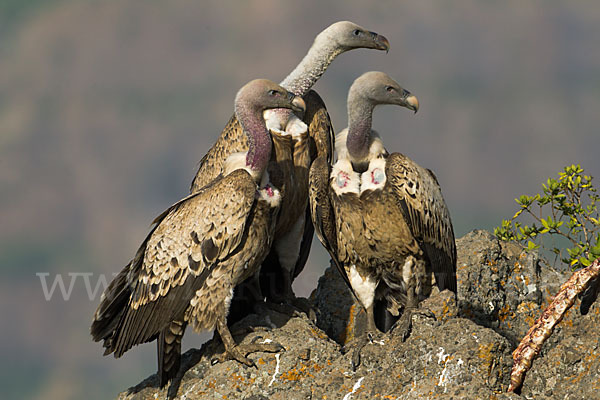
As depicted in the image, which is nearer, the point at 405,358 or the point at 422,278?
the point at 405,358

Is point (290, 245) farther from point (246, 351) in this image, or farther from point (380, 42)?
point (380, 42)

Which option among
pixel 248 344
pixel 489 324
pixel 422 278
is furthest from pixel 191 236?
pixel 489 324

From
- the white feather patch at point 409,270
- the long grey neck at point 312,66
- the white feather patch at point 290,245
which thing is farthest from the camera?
the long grey neck at point 312,66

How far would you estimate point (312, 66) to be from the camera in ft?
30.0

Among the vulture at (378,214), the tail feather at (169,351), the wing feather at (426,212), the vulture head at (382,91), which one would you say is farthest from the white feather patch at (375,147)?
the tail feather at (169,351)

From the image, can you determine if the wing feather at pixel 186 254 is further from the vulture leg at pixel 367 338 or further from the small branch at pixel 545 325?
the small branch at pixel 545 325

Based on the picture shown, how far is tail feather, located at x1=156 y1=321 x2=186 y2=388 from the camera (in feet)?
23.9

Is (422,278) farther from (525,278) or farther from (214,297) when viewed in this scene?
(214,297)

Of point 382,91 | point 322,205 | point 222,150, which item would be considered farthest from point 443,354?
point 222,150

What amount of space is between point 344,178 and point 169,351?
85.7 inches

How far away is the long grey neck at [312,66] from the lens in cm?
905

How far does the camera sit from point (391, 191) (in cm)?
747

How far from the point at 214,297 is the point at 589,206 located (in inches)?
167

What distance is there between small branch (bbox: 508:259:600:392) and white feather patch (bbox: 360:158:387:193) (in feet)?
6.93
